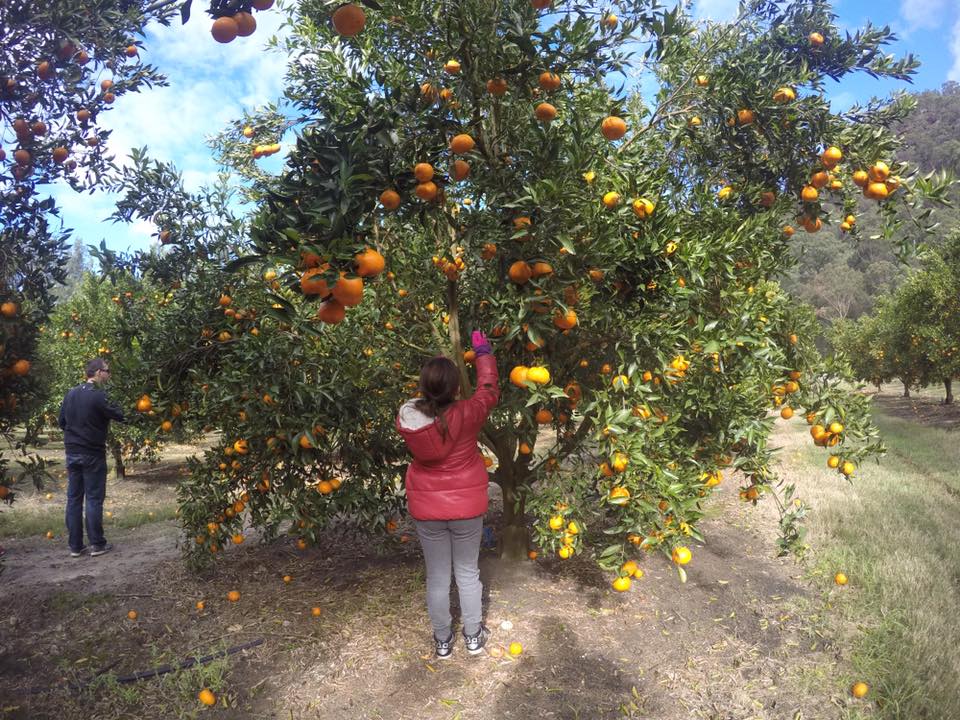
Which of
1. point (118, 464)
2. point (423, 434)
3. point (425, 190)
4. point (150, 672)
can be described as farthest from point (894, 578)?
point (118, 464)

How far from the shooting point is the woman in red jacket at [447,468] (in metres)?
3.37

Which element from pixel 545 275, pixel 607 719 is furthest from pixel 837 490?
pixel 545 275

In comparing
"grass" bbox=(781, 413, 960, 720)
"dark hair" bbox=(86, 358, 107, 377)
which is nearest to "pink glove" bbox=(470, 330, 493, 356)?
"grass" bbox=(781, 413, 960, 720)

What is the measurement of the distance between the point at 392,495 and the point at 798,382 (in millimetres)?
3091

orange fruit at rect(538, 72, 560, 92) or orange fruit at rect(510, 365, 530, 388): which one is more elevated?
orange fruit at rect(538, 72, 560, 92)

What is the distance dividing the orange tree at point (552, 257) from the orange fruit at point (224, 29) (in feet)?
1.35

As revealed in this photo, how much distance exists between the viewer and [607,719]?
3232 mm

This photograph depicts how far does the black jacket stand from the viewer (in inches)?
223

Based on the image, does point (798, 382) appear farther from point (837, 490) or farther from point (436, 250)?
point (837, 490)

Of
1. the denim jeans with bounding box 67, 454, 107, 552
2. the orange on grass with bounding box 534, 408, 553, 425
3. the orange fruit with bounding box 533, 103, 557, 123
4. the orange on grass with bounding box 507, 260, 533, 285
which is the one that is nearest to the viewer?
the orange fruit with bounding box 533, 103, 557, 123

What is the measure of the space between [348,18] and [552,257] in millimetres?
1524

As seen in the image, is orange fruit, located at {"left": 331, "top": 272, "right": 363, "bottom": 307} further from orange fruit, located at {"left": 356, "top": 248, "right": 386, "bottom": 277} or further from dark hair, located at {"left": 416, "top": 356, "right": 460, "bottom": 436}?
dark hair, located at {"left": 416, "top": 356, "right": 460, "bottom": 436}

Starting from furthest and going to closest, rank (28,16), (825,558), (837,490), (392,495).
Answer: (837,490) → (825,558) → (392,495) → (28,16)

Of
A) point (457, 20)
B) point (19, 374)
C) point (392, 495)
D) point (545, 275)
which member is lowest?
point (392, 495)
